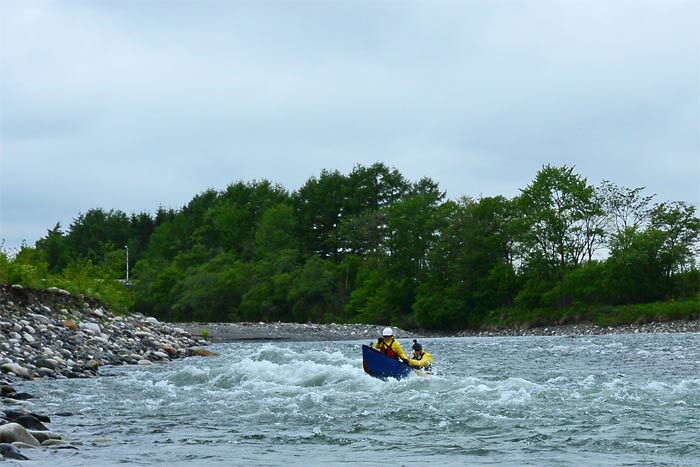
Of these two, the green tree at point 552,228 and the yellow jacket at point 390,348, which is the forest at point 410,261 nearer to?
the green tree at point 552,228

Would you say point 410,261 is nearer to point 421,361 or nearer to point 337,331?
point 337,331

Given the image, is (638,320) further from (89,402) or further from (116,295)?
(89,402)

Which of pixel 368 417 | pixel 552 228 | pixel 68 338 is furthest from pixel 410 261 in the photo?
pixel 368 417

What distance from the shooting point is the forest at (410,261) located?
66438 millimetres

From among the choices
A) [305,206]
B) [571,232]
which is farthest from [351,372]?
[305,206]

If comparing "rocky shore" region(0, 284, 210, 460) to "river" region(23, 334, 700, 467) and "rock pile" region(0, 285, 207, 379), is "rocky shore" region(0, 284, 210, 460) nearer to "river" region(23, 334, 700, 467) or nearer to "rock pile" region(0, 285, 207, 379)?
"rock pile" region(0, 285, 207, 379)

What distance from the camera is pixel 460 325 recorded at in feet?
245

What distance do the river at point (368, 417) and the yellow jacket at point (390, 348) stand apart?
0.77 meters

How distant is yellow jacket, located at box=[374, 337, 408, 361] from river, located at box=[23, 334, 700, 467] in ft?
2.52

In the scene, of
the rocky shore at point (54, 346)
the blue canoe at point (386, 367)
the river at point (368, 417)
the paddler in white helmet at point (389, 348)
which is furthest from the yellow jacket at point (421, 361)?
the rocky shore at point (54, 346)

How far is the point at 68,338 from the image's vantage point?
2627cm

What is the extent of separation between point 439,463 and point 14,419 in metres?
5.97

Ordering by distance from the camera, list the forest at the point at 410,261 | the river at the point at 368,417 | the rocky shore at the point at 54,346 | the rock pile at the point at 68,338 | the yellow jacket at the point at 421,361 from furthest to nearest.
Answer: the forest at the point at 410,261
the rock pile at the point at 68,338
the yellow jacket at the point at 421,361
the rocky shore at the point at 54,346
the river at the point at 368,417

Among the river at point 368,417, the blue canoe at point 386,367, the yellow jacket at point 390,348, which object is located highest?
the yellow jacket at point 390,348
